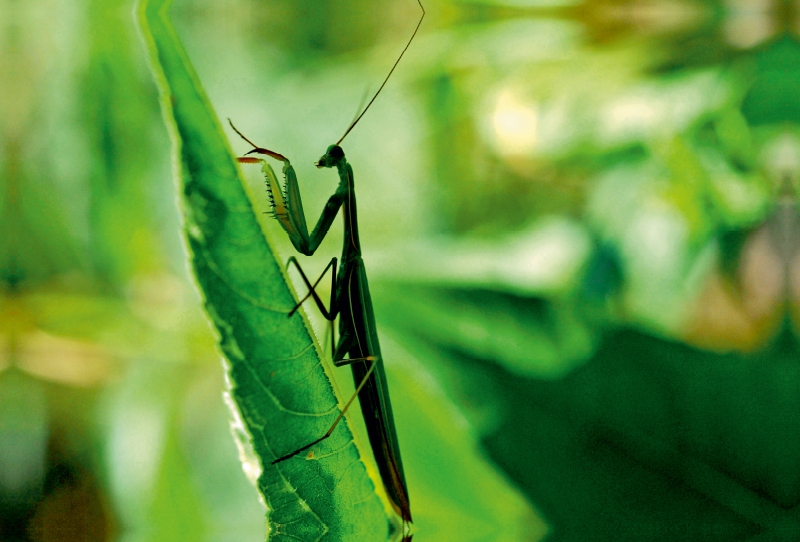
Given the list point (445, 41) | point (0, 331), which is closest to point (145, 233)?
point (0, 331)

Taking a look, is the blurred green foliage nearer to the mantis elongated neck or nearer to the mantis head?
the mantis elongated neck

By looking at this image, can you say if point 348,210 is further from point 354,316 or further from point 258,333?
point 258,333

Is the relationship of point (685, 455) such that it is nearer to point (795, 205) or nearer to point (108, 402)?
point (795, 205)

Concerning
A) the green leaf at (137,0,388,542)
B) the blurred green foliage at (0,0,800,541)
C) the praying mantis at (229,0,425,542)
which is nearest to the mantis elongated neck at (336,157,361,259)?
the praying mantis at (229,0,425,542)

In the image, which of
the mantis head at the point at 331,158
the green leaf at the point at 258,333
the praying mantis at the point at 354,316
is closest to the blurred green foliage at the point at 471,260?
the praying mantis at the point at 354,316

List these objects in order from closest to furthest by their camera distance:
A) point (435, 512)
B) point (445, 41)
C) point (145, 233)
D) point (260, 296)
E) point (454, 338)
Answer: point (260, 296) < point (435, 512) < point (454, 338) < point (145, 233) < point (445, 41)
